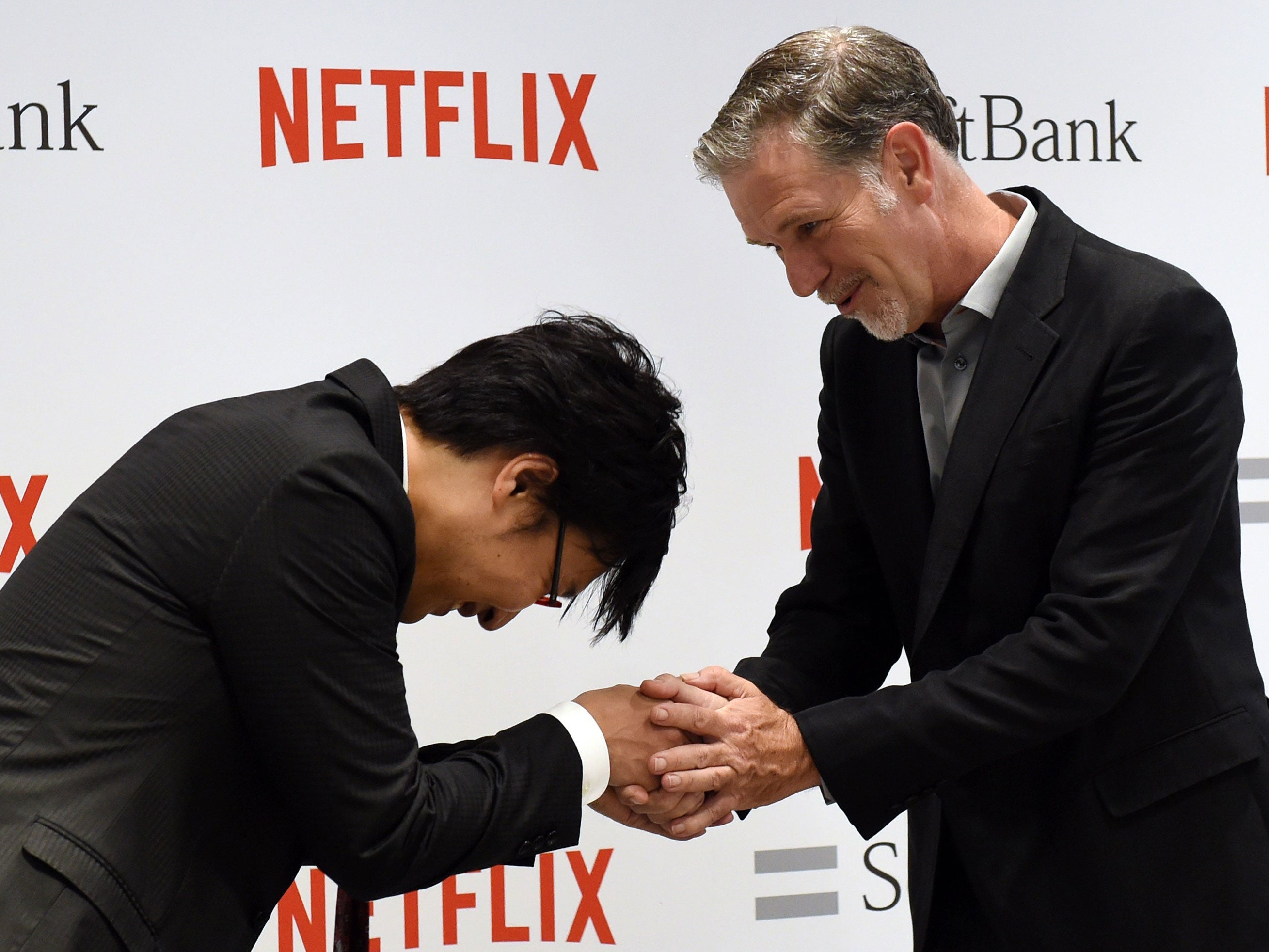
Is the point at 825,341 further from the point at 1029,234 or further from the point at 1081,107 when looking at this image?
the point at 1081,107

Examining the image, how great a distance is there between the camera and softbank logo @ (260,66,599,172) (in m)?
2.40

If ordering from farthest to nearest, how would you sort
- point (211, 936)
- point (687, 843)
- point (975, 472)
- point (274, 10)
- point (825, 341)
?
point (687, 843) < point (274, 10) < point (825, 341) < point (975, 472) < point (211, 936)

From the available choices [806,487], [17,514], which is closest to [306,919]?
[17,514]

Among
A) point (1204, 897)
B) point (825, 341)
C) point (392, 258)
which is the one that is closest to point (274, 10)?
point (392, 258)

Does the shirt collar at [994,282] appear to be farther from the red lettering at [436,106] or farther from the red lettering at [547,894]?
the red lettering at [547,894]

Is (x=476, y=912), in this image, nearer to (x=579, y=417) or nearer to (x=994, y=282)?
(x=579, y=417)

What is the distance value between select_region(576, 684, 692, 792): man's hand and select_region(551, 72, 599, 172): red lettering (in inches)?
48.5

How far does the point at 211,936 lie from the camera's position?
4.05 feet

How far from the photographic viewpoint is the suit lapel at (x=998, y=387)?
58.6 inches

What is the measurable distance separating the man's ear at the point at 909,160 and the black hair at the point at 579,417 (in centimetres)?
39

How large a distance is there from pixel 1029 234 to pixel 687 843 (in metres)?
1.55

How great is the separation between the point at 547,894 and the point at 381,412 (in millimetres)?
1565

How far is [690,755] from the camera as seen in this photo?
5.49 ft

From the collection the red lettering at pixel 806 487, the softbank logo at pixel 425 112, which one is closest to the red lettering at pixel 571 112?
the softbank logo at pixel 425 112
